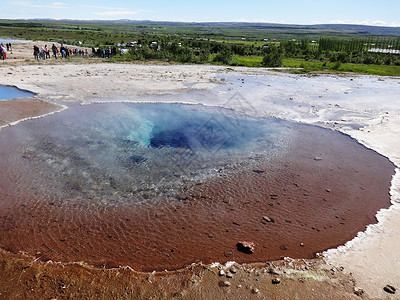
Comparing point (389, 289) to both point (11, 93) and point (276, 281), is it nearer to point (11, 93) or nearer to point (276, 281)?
point (276, 281)

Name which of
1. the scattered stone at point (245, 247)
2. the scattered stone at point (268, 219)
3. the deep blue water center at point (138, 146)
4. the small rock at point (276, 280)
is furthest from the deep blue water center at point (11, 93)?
the small rock at point (276, 280)

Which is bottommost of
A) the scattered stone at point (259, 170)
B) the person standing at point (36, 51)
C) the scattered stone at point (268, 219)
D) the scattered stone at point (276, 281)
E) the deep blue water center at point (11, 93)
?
the scattered stone at point (276, 281)

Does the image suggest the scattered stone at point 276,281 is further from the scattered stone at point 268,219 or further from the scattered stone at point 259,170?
the scattered stone at point 259,170

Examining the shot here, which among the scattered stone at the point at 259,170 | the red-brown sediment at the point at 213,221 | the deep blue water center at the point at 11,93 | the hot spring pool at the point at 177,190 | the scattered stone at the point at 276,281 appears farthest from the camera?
the deep blue water center at the point at 11,93

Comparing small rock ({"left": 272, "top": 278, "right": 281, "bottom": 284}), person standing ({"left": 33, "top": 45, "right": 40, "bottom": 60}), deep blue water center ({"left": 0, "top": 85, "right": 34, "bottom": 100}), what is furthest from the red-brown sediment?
person standing ({"left": 33, "top": 45, "right": 40, "bottom": 60})

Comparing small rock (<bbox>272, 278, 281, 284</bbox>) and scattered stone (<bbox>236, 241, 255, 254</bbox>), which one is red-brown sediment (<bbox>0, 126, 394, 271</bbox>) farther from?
small rock (<bbox>272, 278, 281, 284</bbox>)

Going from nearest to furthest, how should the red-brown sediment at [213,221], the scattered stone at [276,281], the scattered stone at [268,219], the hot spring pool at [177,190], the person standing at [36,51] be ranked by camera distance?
the scattered stone at [276,281]
the red-brown sediment at [213,221]
the hot spring pool at [177,190]
the scattered stone at [268,219]
the person standing at [36,51]

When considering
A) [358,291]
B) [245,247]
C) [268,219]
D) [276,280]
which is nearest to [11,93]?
[268,219]
